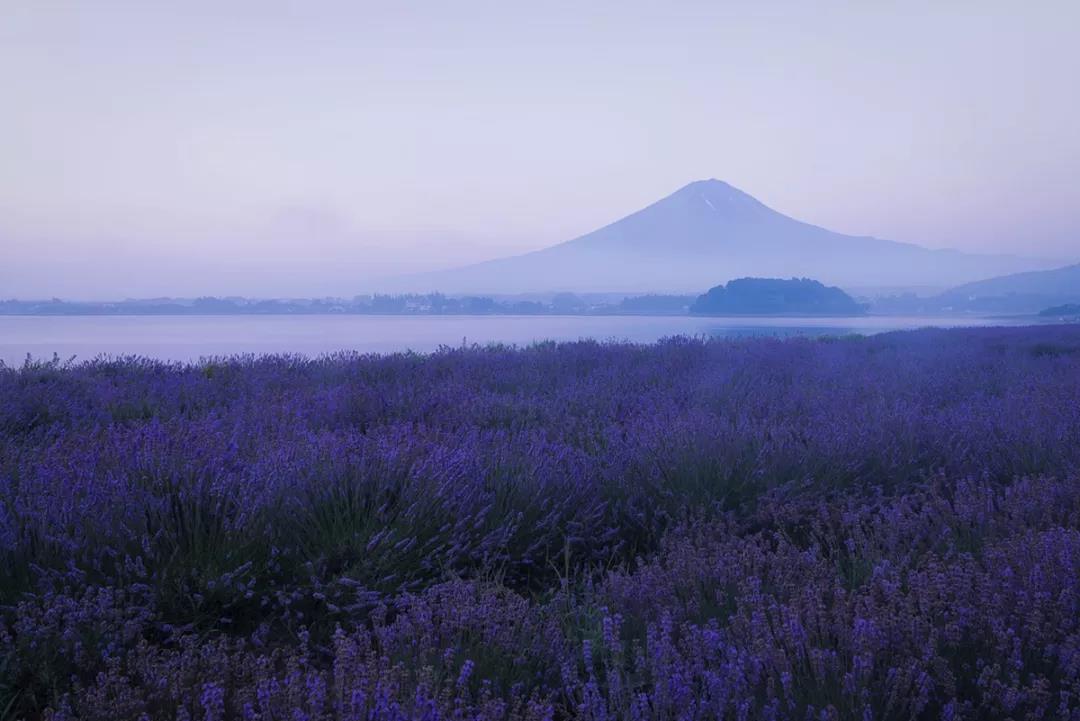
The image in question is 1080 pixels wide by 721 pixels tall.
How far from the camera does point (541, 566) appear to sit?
10.0 feet

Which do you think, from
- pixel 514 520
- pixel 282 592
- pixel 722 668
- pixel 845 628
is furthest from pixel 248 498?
pixel 845 628

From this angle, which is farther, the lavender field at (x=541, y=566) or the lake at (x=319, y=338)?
the lake at (x=319, y=338)

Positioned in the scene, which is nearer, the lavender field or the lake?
the lavender field

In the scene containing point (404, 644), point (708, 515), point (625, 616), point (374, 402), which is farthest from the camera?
point (374, 402)

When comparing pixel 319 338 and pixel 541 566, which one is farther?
pixel 319 338

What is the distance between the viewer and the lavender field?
5.18 ft

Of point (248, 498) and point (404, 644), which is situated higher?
point (248, 498)

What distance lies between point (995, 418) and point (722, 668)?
13.6ft

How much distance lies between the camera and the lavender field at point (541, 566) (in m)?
1.58

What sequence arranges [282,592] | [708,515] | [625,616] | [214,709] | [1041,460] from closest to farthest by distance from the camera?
[214,709]
[625,616]
[282,592]
[708,515]
[1041,460]

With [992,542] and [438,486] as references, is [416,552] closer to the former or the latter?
[438,486]

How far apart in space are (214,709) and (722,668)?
3.39ft

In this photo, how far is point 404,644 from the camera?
6.16 feet

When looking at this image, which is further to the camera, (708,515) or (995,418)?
(995,418)
